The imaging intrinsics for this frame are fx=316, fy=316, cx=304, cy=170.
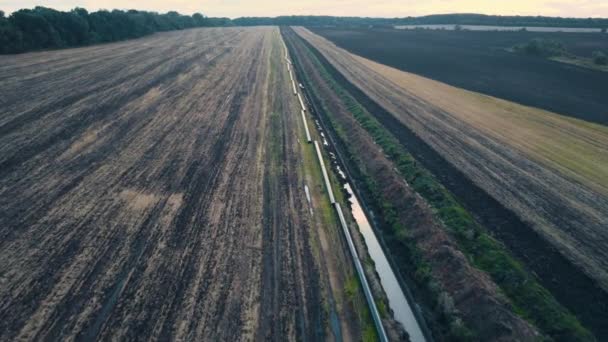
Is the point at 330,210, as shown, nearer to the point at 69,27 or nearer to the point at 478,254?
the point at 478,254

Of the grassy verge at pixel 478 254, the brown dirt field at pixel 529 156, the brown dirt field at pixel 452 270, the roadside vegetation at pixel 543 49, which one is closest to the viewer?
the brown dirt field at pixel 452 270

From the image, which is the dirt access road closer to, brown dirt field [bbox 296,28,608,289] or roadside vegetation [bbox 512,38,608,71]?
brown dirt field [bbox 296,28,608,289]

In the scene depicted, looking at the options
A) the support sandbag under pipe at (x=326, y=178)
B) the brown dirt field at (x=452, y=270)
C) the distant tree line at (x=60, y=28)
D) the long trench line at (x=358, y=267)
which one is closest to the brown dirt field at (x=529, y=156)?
the brown dirt field at (x=452, y=270)

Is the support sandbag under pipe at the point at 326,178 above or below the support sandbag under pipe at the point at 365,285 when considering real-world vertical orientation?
above

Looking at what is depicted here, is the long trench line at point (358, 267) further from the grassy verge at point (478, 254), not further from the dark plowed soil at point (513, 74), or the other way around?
the dark plowed soil at point (513, 74)

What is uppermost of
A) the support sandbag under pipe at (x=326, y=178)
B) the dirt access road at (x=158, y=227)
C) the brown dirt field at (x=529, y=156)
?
the dirt access road at (x=158, y=227)

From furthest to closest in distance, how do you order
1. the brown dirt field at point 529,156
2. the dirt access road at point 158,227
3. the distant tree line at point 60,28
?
the distant tree line at point 60,28
the brown dirt field at point 529,156
the dirt access road at point 158,227

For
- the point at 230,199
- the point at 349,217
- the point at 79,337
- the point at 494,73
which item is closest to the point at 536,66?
the point at 494,73
